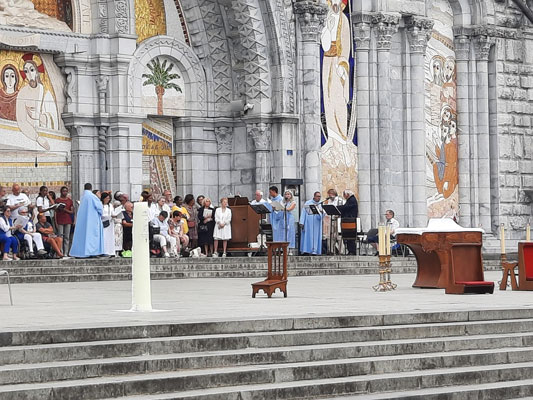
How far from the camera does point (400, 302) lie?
1912 centimetres

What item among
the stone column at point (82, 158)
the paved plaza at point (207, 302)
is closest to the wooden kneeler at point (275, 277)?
the paved plaza at point (207, 302)

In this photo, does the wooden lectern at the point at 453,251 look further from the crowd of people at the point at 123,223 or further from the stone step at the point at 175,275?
the crowd of people at the point at 123,223

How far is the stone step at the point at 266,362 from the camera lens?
41.0ft

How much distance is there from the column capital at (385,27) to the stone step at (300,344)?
2106cm

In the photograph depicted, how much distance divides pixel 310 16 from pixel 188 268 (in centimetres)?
977

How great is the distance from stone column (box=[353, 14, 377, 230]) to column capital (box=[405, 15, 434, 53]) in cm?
176

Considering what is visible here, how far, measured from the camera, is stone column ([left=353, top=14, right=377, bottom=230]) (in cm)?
3706

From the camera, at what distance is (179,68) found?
113ft

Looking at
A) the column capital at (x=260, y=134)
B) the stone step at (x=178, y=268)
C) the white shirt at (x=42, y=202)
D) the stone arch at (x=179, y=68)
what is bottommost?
the stone step at (x=178, y=268)

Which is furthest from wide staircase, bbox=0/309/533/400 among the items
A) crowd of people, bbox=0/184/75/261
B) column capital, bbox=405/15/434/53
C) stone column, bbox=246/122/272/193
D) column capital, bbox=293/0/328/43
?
column capital, bbox=405/15/434/53

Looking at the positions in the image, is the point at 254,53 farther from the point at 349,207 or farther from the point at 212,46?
the point at 349,207

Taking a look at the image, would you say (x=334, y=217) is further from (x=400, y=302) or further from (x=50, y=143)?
(x=400, y=302)

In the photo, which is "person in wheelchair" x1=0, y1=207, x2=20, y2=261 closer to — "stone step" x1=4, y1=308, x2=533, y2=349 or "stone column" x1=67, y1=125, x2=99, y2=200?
"stone column" x1=67, y1=125, x2=99, y2=200

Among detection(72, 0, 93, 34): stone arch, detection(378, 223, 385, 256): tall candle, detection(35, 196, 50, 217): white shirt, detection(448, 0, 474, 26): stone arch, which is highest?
detection(448, 0, 474, 26): stone arch
